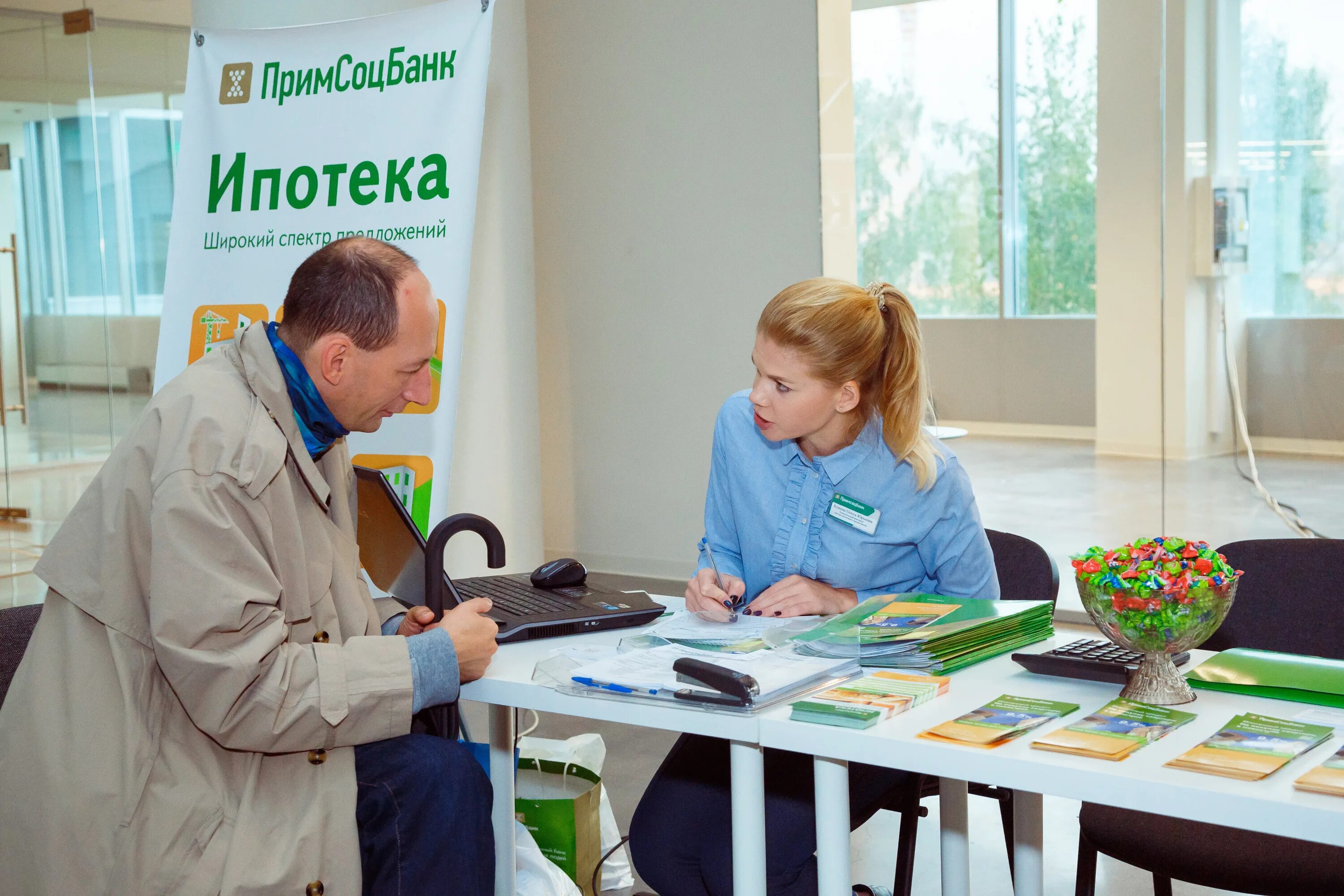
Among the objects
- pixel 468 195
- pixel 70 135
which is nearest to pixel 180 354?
pixel 468 195

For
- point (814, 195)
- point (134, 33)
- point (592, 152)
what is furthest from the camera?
point (134, 33)

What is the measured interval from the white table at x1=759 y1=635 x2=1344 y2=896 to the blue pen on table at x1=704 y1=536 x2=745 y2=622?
417 millimetres

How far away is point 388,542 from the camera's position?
2.05m

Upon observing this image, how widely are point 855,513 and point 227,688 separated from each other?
3.40 ft

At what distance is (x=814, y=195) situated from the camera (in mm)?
5148

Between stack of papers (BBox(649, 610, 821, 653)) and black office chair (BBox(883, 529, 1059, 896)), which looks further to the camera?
black office chair (BBox(883, 529, 1059, 896))

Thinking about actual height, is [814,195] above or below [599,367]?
above

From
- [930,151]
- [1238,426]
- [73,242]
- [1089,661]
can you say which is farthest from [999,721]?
[73,242]

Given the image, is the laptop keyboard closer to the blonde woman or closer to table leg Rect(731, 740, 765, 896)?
the blonde woman

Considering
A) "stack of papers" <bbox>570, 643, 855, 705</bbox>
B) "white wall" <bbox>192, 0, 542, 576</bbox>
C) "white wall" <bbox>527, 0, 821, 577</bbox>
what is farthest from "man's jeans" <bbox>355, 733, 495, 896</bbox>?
"white wall" <bbox>527, 0, 821, 577</bbox>

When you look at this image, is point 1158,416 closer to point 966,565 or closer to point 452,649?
point 966,565

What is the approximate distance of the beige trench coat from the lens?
59.4 inches

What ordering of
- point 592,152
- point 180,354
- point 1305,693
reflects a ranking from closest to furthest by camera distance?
point 1305,693 < point 180,354 < point 592,152

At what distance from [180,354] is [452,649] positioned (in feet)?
6.84
